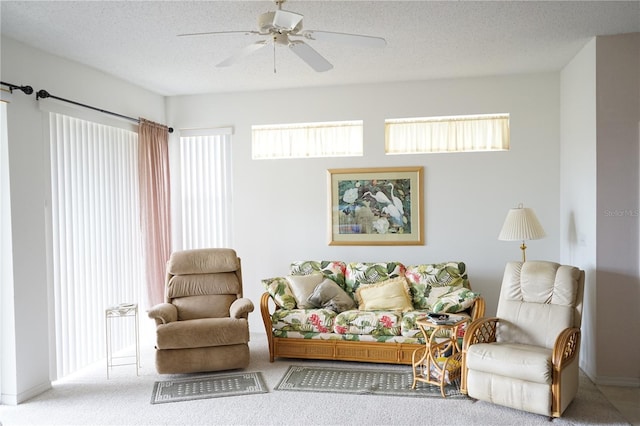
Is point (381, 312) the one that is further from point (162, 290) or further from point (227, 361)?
point (162, 290)

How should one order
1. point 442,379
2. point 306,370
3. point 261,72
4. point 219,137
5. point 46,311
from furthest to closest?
point 219,137, point 261,72, point 306,370, point 46,311, point 442,379

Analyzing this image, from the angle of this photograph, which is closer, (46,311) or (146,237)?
(46,311)

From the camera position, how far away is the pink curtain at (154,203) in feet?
17.5

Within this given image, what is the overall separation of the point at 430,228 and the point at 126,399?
3.36 metres

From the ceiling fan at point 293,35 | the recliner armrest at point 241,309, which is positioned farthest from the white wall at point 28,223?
the ceiling fan at point 293,35

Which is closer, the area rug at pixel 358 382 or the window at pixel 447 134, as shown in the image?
the area rug at pixel 358 382

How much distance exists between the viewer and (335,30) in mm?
3744

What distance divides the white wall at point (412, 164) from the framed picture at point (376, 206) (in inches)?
3.8

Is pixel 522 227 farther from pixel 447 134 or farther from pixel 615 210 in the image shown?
pixel 447 134

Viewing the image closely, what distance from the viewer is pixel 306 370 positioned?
441cm

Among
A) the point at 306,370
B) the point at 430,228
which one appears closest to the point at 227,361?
the point at 306,370

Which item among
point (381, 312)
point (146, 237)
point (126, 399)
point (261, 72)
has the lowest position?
point (126, 399)

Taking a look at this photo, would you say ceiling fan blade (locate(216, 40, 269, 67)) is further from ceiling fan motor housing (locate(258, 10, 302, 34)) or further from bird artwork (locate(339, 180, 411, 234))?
bird artwork (locate(339, 180, 411, 234))

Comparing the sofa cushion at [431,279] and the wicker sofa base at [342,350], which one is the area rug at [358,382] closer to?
the wicker sofa base at [342,350]
